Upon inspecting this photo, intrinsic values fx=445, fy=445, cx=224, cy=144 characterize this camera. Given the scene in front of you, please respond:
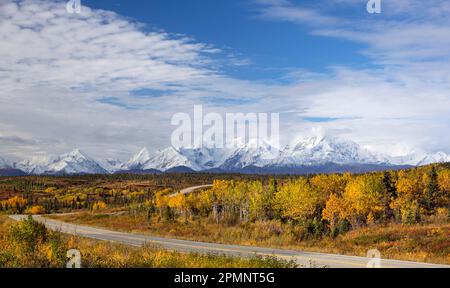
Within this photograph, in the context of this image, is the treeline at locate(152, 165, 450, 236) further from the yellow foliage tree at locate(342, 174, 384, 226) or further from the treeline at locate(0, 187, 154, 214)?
the treeline at locate(0, 187, 154, 214)

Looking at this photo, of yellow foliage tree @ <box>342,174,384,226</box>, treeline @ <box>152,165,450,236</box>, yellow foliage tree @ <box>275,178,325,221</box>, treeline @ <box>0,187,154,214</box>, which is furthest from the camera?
treeline @ <box>0,187,154,214</box>

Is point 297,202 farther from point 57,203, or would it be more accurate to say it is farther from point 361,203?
point 57,203

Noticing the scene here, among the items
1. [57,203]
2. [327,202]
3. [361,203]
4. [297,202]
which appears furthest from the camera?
[57,203]

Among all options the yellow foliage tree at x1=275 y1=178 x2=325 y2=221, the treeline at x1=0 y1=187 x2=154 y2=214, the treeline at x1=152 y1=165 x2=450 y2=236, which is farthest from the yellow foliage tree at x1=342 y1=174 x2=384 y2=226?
the treeline at x1=0 y1=187 x2=154 y2=214

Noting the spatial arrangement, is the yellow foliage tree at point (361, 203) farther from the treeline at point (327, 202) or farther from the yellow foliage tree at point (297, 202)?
the yellow foliage tree at point (297, 202)

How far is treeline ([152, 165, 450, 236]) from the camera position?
6950cm

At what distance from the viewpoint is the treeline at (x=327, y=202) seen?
6950 centimetres

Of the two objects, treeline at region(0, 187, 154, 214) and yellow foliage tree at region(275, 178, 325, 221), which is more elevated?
yellow foliage tree at region(275, 178, 325, 221)

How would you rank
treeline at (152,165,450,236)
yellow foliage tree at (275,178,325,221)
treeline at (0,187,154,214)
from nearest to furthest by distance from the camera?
treeline at (152,165,450,236), yellow foliage tree at (275,178,325,221), treeline at (0,187,154,214)

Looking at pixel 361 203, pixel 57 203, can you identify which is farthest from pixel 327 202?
pixel 57 203

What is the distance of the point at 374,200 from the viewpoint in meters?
71.6

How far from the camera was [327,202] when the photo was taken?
233 ft
